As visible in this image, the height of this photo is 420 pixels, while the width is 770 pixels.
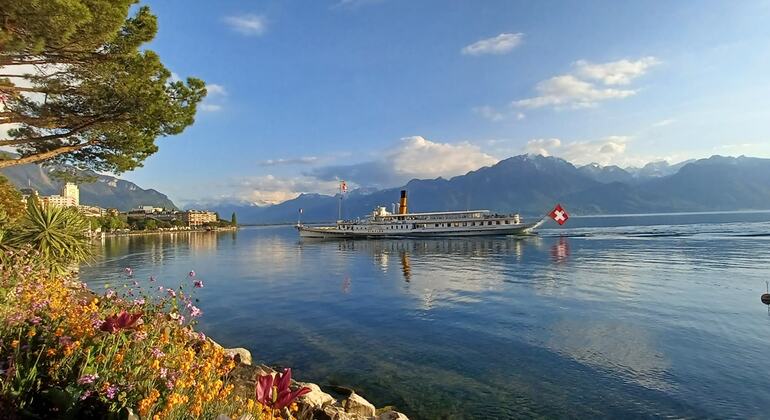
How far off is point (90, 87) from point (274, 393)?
16.1 metres

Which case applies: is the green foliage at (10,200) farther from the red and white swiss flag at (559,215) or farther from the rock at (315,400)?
the red and white swiss flag at (559,215)

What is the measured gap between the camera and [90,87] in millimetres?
15477

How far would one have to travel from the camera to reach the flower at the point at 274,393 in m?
4.12

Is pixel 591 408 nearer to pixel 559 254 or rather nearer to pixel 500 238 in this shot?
pixel 559 254

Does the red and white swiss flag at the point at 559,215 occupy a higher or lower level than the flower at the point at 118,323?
higher

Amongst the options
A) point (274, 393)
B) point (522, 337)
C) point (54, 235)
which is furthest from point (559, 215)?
point (274, 393)

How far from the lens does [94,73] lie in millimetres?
15164

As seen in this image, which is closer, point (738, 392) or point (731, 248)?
point (738, 392)

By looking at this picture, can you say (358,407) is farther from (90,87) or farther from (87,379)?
(90,87)

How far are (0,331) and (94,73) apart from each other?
45.7 ft

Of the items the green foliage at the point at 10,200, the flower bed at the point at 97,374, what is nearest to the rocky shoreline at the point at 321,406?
the flower bed at the point at 97,374

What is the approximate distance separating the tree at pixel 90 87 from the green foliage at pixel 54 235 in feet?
8.54

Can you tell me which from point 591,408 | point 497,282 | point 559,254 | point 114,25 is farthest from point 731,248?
point 114,25

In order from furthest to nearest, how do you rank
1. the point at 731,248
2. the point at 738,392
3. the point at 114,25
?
the point at 731,248
the point at 114,25
the point at 738,392
